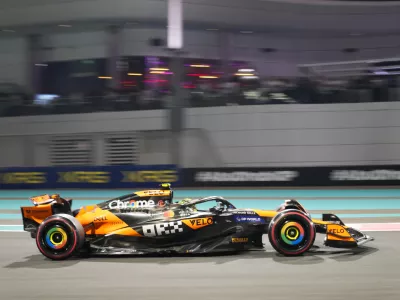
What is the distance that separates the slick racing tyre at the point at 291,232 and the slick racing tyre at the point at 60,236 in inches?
103

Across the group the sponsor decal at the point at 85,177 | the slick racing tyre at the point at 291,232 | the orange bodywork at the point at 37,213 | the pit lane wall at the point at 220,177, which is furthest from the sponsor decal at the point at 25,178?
the slick racing tyre at the point at 291,232

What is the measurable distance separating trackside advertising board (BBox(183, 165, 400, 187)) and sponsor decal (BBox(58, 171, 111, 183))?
2934 mm

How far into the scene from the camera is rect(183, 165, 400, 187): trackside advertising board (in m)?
17.8

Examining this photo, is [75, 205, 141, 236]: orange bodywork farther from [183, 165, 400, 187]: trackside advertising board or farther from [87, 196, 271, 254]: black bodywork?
[183, 165, 400, 187]: trackside advertising board

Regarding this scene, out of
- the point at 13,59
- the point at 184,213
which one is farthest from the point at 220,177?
the point at 13,59

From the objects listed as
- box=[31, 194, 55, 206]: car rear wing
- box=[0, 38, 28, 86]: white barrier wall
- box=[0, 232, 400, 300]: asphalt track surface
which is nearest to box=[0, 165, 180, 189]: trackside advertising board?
box=[0, 38, 28, 86]: white barrier wall

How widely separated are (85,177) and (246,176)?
5.85 meters

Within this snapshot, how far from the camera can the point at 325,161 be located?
1953 cm

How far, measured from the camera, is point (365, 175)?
17.7m

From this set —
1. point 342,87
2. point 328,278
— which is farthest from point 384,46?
point 328,278

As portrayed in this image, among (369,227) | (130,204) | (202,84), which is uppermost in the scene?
(202,84)

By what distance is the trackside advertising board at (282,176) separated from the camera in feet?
58.3

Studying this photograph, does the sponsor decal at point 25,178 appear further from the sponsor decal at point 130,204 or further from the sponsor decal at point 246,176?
the sponsor decal at point 130,204

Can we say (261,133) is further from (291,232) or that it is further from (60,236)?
(60,236)
